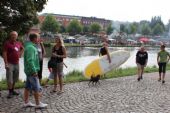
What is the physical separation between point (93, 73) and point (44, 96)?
4.69 m

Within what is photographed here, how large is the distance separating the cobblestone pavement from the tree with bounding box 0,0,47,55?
2.74 meters

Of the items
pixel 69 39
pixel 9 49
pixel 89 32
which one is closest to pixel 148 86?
pixel 9 49

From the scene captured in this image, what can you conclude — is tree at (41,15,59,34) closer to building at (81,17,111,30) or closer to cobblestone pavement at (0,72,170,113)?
building at (81,17,111,30)

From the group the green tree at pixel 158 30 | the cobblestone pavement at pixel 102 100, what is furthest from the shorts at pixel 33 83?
the green tree at pixel 158 30

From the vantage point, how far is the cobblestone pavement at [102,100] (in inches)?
378

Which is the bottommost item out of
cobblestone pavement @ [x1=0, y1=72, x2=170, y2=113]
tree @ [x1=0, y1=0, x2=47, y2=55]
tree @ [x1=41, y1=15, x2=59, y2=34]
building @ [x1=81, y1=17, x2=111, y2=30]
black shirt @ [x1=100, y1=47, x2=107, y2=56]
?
cobblestone pavement @ [x1=0, y1=72, x2=170, y2=113]

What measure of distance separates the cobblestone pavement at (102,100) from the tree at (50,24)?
89.7 m

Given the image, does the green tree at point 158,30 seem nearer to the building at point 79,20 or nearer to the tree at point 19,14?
the building at point 79,20

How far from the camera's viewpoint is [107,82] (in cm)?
1549

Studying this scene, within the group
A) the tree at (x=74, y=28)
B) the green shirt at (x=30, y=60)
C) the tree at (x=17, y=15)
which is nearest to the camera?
the green shirt at (x=30, y=60)

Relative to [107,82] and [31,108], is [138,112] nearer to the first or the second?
[31,108]

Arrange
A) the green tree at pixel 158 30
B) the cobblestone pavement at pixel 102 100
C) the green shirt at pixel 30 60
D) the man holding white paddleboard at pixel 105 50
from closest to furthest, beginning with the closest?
1. the green shirt at pixel 30 60
2. the cobblestone pavement at pixel 102 100
3. the man holding white paddleboard at pixel 105 50
4. the green tree at pixel 158 30

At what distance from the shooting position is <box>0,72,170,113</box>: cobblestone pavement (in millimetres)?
9602

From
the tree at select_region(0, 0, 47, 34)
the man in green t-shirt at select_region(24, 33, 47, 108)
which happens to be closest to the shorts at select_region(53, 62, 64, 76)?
the man in green t-shirt at select_region(24, 33, 47, 108)
